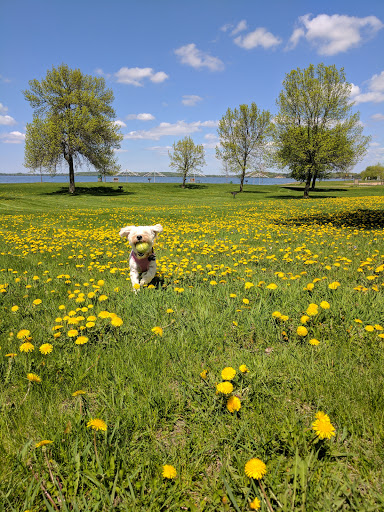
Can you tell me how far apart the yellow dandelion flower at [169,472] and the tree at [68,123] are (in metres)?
33.2

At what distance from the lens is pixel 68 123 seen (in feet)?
97.2

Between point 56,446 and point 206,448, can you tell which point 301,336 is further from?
point 56,446

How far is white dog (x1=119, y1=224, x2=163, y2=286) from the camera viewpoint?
12.2 ft

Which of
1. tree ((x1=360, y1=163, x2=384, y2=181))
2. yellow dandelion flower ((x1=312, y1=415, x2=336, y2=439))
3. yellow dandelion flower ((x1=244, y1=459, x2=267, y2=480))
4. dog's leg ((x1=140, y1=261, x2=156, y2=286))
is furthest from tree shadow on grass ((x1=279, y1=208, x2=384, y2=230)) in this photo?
tree ((x1=360, y1=163, x2=384, y2=181))

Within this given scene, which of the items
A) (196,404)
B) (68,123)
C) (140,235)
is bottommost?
(196,404)

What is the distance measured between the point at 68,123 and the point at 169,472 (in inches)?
1373

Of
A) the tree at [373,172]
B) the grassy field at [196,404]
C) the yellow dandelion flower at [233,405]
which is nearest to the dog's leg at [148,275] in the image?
the grassy field at [196,404]

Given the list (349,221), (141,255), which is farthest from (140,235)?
(349,221)

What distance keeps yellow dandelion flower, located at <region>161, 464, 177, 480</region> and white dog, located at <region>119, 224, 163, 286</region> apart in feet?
8.74

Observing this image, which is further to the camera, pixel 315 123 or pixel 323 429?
pixel 315 123

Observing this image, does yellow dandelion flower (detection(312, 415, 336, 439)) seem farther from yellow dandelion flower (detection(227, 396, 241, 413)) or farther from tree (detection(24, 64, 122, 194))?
tree (detection(24, 64, 122, 194))

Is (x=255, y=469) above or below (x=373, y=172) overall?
below

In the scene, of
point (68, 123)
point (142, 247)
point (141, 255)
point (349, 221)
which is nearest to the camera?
point (142, 247)

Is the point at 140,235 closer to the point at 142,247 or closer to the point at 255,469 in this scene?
the point at 142,247
